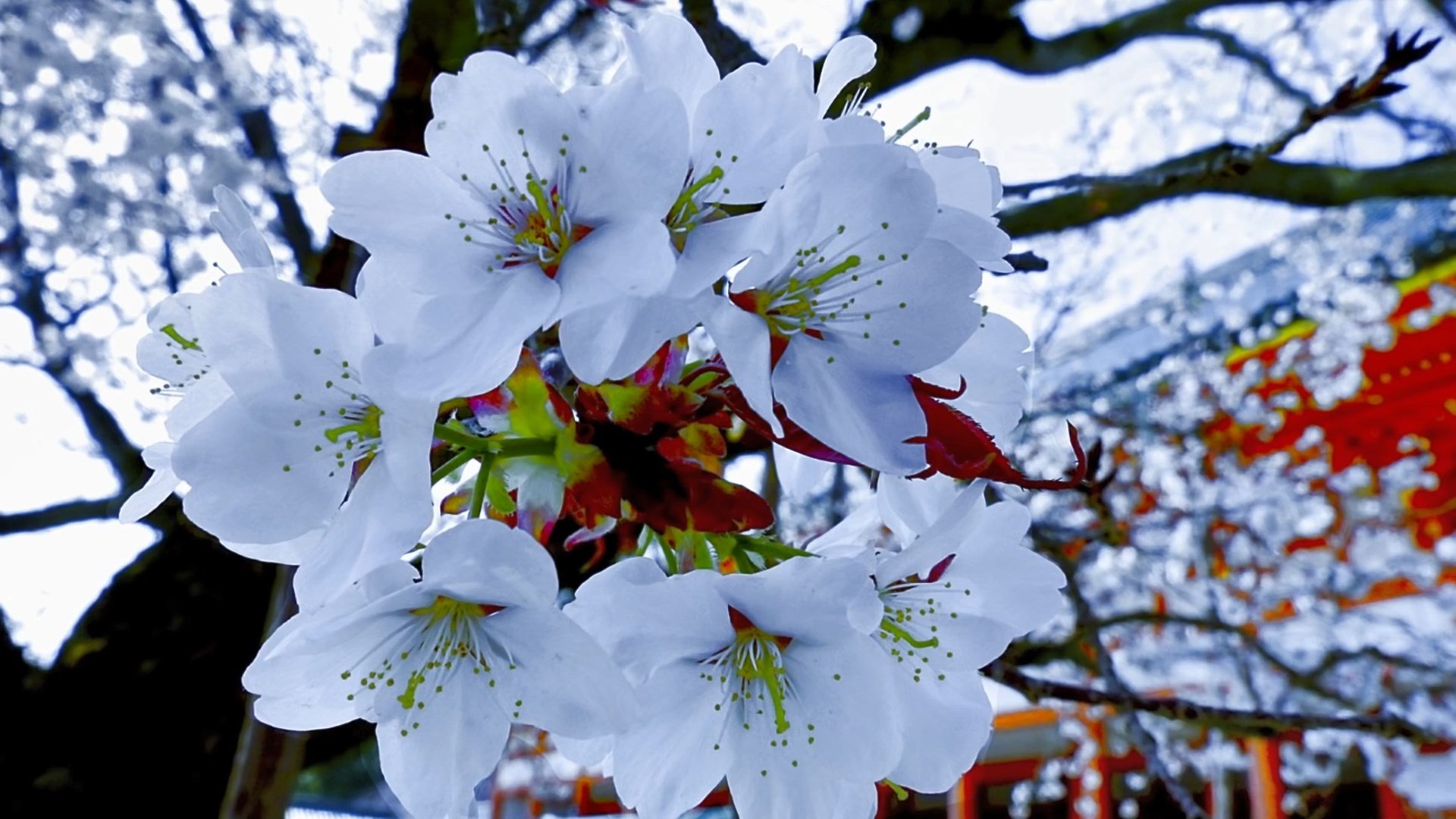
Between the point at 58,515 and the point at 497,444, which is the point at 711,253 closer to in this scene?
the point at 497,444

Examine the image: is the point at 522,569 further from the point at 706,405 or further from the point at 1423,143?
the point at 1423,143

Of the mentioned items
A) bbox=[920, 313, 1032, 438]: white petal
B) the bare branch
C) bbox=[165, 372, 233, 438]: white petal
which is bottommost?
bbox=[165, 372, 233, 438]: white petal

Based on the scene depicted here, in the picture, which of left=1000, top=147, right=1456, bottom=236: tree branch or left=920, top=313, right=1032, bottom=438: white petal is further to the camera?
left=1000, top=147, right=1456, bottom=236: tree branch

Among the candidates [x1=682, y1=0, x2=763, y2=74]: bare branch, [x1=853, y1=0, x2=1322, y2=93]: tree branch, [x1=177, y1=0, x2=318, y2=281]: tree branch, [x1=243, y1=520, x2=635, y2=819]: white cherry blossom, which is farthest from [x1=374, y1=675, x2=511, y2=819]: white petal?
[x1=177, y1=0, x2=318, y2=281]: tree branch

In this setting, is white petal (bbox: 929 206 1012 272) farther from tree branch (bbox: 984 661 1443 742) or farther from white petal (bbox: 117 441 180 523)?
tree branch (bbox: 984 661 1443 742)

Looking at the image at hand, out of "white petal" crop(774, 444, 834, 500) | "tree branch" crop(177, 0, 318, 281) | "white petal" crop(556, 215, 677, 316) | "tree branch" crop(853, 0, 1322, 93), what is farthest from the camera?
"tree branch" crop(177, 0, 318, 281)

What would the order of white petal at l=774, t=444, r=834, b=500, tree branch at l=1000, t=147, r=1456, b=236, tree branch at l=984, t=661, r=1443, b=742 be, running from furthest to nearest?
tree branch at l=1000, t=147, r=1456, b=236 < tree branch at l=984, t=661, r=1443, b=742 < white petal at l=774, t=444, r=834, b=500

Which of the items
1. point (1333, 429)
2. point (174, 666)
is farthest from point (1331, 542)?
point (174, 666)
